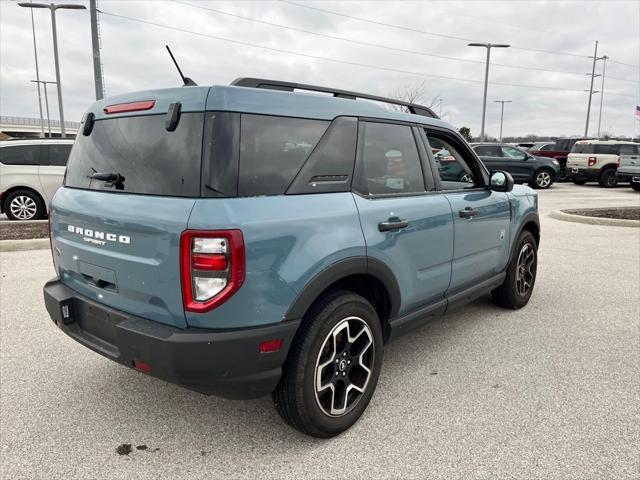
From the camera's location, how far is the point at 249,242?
2.06 metres

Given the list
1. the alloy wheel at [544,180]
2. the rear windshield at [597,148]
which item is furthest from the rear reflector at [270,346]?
the rear windshield at [597,148]

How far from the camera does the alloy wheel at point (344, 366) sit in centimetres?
252

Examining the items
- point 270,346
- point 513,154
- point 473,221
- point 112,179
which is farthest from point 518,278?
point 513,154

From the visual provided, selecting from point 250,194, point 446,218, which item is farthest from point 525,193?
point 250,194

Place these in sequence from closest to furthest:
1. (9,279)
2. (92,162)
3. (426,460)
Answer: (426,460)
(92,162)
(9,279)

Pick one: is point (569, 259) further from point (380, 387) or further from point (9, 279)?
point (9, 279)

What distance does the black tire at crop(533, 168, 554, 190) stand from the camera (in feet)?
60.7

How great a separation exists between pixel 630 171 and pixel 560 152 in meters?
4.52

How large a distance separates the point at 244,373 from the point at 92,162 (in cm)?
149

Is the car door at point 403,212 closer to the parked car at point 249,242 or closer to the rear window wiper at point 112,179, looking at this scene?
the parked car at point 249,242

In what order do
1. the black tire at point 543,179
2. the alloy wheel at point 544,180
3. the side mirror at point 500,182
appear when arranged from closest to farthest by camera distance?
1. the side mirror at point 500,182
2. the black tire at point 543,179
3. the alloy wheel at point 544,180

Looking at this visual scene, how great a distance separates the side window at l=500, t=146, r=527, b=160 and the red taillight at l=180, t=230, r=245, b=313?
17635mm

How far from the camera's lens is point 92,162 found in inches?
105

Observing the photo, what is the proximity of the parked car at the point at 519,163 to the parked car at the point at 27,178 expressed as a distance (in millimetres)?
13577
